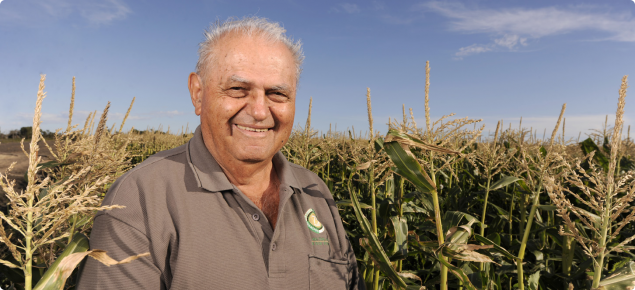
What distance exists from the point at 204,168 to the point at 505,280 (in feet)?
11.8

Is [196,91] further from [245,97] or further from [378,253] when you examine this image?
[378,253]

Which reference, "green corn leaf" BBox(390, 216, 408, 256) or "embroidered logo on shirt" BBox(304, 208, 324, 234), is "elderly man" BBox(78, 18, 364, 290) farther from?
"green corn leaf" BBox(390, 216, 408, 256)

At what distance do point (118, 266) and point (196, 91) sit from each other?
1.31m

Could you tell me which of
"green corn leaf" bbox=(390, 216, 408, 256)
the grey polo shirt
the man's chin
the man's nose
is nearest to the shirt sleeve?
the grey polo shirt

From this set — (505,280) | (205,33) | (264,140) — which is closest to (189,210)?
(264,140)

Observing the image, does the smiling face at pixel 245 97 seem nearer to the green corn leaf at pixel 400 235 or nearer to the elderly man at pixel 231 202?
the elderly man at pixel 231 202

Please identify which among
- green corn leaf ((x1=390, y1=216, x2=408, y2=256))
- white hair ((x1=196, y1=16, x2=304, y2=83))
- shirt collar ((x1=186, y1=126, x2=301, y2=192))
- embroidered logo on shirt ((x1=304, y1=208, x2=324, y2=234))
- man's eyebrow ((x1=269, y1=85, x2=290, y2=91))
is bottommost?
green corn leaf ((x1=390, y1=216, x2=408, y2=256))

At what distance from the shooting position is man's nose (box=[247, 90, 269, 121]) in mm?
2283

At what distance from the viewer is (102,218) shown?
5.89ft

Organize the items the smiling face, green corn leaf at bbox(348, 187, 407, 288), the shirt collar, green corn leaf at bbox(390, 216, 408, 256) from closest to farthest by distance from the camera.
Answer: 1. green corn leaf at bbox(348, 187, 407, 288)
2. the shirt collar
3. the smiling face
4. green corn leaf at bbox(390, 216, 408, 256)

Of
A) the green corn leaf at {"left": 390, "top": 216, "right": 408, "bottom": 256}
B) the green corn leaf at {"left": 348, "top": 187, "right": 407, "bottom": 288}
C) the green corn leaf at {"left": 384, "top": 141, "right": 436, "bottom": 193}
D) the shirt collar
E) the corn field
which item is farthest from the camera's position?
the green corn leaf at {"left": 390, "top": 216, "right": 408, "bottom": 256}

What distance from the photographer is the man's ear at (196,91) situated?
8.25ft

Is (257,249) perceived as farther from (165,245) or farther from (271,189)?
(271,189)

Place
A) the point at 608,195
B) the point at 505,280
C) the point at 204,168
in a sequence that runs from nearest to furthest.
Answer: the point at 608,195 < the point at 204,168 < the point at 505,280
